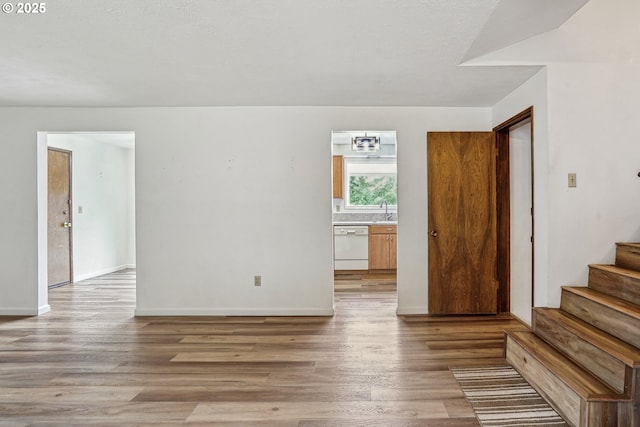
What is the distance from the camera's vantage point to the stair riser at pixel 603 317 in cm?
218

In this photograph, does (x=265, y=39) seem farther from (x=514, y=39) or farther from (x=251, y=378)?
(x=251, y=378)

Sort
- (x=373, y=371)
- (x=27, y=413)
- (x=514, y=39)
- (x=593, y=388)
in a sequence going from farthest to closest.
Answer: (x=514, y=39) → (x=373, y=371) → (x=27, y=413) → (x=593, y=388)

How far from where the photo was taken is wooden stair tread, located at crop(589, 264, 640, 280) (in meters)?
2.51

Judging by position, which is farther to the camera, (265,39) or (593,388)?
(265,39)

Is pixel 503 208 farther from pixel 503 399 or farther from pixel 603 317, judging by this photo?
pixel 503 399

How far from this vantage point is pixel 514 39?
292 centimetres

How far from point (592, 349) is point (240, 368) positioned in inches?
90.3

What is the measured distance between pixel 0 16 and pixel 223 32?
1290mm

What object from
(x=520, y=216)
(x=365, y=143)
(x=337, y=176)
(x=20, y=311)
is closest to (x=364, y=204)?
(x=337, y=176)

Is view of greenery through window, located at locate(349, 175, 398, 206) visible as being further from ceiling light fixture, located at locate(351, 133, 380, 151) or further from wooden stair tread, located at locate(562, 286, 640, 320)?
wooden stair tread, located at locate(562, 286, 640, 320)

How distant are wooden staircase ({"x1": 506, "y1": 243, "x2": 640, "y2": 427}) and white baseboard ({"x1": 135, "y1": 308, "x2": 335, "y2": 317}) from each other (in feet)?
6.62

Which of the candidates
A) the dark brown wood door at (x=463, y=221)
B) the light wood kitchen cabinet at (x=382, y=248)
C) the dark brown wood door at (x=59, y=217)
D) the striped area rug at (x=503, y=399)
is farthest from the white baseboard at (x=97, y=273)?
the striped area rug at (x=503, y=399)

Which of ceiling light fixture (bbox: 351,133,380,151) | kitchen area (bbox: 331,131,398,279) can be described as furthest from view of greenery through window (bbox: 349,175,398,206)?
ceiling light fixture (bbox: 351,133,380,151)

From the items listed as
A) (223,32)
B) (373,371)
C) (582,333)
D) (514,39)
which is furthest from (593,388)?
(223,32)
